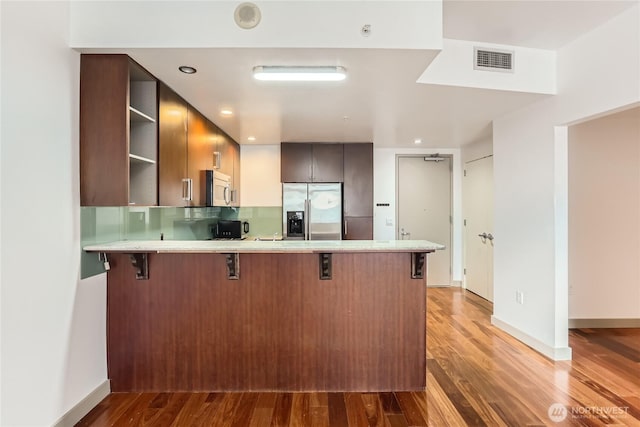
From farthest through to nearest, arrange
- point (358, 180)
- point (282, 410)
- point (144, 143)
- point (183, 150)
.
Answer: point (358, 180), point (183, 150), point (144, 143), point (282, 410)

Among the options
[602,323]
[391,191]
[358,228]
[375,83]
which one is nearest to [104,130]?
[375,83]

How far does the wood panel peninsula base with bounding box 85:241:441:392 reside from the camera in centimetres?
243

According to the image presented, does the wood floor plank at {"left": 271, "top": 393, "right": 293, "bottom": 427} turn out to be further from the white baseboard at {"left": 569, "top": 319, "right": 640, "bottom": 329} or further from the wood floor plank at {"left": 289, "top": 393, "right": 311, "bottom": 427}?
the white baseboard at {"left": 569, "top": 319, "right": 640, "bottom": 329}

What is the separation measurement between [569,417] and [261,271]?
2232mm

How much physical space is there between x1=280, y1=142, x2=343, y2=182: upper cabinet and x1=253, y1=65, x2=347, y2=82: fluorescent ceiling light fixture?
2695mm

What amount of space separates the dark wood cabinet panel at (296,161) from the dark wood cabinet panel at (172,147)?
6.98ft

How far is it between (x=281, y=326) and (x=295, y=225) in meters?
2.55

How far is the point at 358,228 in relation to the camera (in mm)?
5051

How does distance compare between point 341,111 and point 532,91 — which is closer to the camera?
point 532,91

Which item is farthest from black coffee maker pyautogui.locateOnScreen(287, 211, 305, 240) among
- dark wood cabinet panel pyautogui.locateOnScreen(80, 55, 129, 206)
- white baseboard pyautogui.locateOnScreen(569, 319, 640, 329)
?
white baseboard pyautogui.locateOnScreen(569, 319, 640, 329)

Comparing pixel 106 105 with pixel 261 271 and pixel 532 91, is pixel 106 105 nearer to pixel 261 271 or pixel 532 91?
pixel 261 271

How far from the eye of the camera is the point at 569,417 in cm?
210

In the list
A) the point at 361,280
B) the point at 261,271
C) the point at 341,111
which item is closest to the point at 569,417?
the point at 361,280

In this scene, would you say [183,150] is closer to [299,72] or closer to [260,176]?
[299,72]
